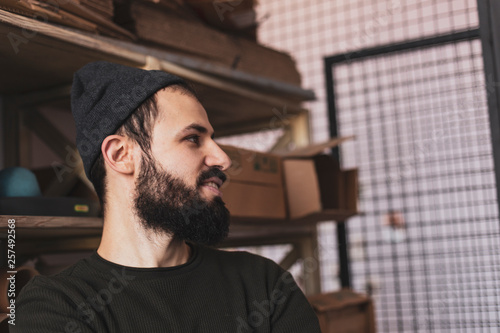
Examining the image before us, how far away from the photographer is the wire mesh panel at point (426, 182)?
2172 millimetres

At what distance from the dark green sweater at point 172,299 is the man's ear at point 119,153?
8.8 inches

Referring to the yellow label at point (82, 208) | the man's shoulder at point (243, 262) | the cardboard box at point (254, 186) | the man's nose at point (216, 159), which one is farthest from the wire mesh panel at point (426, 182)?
the yellow label at point (82, 208)

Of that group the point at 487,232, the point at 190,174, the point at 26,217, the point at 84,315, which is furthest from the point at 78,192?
the point at 487,232

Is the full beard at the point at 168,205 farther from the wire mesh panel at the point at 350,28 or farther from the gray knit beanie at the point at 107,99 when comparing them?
the wire mesh panel at the point at 350,28

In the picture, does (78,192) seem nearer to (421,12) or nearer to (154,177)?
(154,177)

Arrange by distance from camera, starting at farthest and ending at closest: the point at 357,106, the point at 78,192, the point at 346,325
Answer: the point at 357,106 < the point at 346,325 < the point at 78,192

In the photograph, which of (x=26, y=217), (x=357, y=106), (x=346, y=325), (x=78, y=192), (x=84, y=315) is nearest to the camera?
(x=84, y=315)

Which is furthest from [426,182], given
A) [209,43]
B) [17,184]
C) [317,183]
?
[17,184]

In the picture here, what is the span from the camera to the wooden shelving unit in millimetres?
1438

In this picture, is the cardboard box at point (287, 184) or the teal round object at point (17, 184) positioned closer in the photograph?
the teal round object at point (17, 184)

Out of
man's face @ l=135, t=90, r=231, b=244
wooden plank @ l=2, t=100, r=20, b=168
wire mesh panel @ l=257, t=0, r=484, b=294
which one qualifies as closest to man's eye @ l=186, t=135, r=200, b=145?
man's face @ l=135, t=90, r=231, b=244

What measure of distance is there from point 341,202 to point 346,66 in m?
0.63

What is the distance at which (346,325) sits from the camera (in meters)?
2.10

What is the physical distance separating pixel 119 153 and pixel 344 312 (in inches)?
45.7
